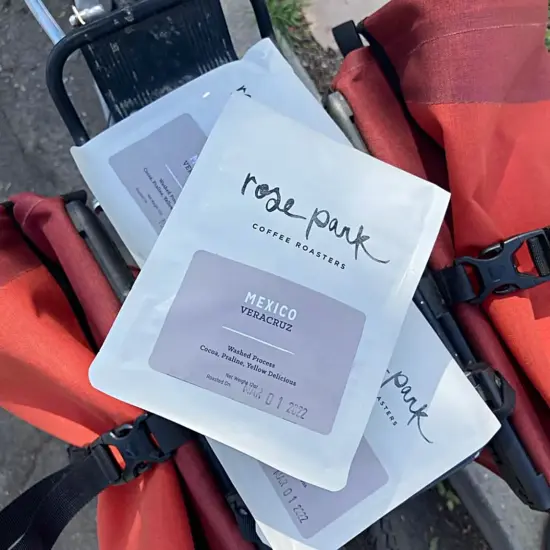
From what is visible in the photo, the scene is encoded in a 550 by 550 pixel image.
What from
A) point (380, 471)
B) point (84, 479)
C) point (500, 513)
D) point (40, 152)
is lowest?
point (500, 513)

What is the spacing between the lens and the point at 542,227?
62 cm

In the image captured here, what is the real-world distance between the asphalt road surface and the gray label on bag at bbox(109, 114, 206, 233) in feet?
1.56

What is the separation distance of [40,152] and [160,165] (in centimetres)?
52

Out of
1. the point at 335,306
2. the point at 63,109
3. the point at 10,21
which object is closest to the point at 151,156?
the point at 63,109

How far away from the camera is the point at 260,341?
55cm

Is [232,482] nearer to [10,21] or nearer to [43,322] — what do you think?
[43,322]

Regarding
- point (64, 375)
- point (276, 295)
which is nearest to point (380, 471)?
point (276, 295)

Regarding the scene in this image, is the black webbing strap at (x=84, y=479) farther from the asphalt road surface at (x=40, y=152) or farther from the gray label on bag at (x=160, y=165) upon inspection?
the asphalt road surface at (x=40, y=152)

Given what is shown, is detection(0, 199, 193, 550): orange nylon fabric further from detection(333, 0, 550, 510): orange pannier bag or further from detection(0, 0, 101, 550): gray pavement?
detection(0, 0, 101, 550): gray pavement

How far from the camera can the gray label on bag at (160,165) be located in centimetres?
61

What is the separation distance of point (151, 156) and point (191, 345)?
0.18 meters

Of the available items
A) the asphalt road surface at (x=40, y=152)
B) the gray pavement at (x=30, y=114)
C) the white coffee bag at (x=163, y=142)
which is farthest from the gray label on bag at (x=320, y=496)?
the gray pavement at (x=30, y=114)

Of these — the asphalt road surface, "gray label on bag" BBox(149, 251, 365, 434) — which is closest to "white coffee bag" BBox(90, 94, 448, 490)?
"gray label on bag" BBox(149, 251, 365, 434)

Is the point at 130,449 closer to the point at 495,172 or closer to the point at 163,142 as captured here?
the point at 163,142
